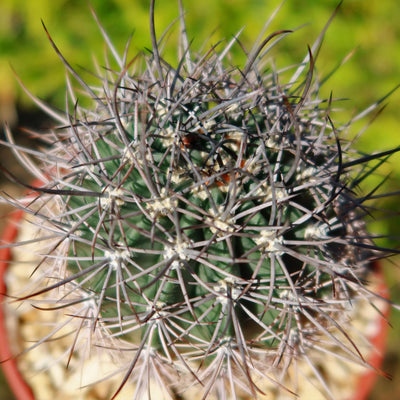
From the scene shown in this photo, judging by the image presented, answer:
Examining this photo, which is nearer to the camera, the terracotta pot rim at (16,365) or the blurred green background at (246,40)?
the terracotta pot rim at (16,365)

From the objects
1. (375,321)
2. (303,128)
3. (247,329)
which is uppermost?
(303,128)

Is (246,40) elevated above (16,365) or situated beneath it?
elevated above

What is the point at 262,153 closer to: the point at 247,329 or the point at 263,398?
the point at 247,329

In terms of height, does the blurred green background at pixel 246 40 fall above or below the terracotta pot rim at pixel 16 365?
above

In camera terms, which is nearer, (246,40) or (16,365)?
(16,365)

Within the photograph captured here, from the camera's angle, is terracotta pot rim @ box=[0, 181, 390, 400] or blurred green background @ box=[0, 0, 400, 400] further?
blurred green background @ box=[0, 0, 400, 400]

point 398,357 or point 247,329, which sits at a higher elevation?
point 398,357

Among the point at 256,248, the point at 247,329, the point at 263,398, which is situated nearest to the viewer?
the point at 256,248

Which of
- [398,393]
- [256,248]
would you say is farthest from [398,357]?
[256,248]
